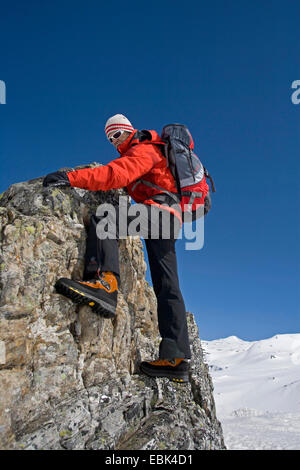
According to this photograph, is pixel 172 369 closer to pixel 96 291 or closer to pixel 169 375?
pixel 169 375

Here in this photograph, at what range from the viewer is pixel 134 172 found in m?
5.32

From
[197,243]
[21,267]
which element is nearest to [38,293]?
[21,267]

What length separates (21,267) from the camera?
480 cm

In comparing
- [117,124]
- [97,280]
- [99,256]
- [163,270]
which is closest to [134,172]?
[117,124]

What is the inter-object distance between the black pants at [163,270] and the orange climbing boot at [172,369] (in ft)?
0.72

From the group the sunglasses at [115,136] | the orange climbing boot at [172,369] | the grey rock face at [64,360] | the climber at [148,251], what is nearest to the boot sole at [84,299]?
the climber at [148,251]

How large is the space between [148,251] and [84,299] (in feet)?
5.09

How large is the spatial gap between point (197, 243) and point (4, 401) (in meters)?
4.41

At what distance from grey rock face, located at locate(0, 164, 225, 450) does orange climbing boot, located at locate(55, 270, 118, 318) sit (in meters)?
0.23

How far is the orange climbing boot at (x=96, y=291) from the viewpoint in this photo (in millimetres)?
4984

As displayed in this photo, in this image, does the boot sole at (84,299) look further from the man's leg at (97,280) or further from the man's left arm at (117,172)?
the man's left arm at (117,172)

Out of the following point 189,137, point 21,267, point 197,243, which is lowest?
point 21,267

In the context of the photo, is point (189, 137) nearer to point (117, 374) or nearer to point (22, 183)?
point (22, 183)

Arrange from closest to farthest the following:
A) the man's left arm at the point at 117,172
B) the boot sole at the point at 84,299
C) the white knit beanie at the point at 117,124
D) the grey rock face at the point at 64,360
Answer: the grey rock face at the point at 64,360 < the boot sole at the point at 84,299 < the man's left arm at the point at 117,172 < the white knit beanie at the point at 117,124
